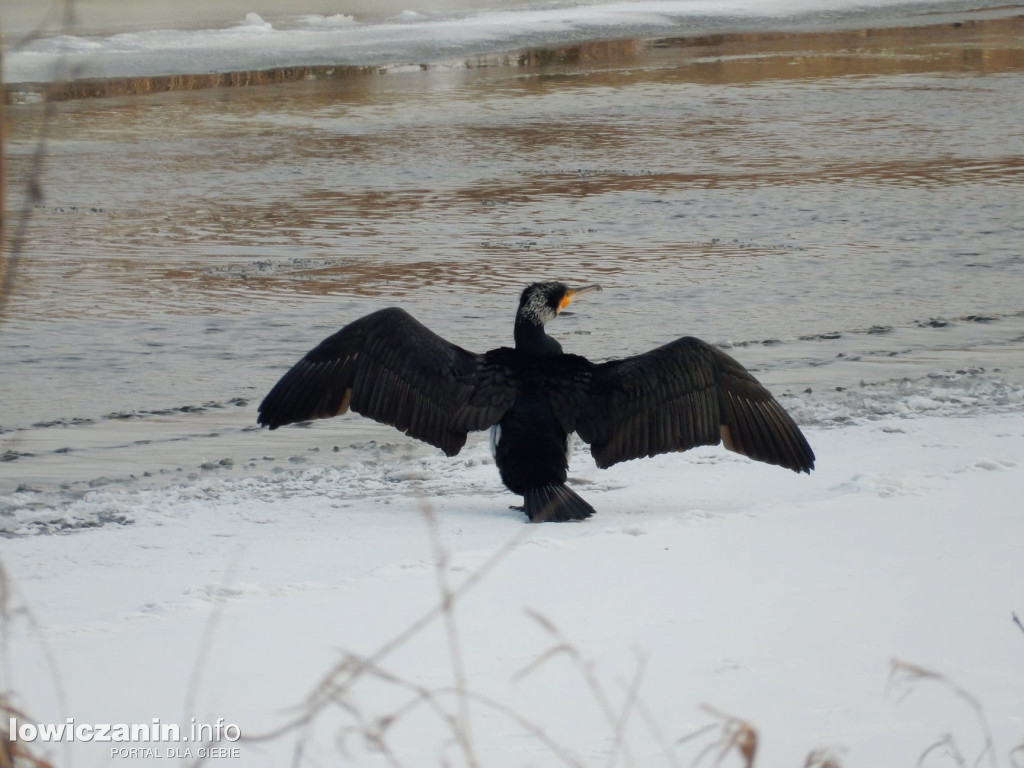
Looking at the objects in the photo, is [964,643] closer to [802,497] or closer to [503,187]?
[802,497]

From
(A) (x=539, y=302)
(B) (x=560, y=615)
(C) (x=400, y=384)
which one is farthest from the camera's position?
(A) (x=539, y=302)

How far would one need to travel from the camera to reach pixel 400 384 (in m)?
5.05

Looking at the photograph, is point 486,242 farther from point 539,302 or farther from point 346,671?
point 346,671

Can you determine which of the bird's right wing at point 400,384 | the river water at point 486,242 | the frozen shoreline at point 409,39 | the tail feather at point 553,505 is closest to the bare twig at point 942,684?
the river water at point 486,242

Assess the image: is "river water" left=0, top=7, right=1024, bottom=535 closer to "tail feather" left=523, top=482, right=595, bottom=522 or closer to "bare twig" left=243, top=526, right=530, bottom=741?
"bare twig" left=243, top=526, right=530, bottom=741

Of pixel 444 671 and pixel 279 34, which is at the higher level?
pixel 279 34

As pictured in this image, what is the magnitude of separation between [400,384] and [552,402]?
56 cm

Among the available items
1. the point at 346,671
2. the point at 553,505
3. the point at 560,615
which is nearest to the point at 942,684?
the point at 560,615

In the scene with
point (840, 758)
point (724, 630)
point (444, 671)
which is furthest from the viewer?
point (724, 630)

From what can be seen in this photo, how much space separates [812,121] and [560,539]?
11.0m

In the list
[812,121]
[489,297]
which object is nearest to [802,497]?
[489,297]

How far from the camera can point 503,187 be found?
11.9 meters

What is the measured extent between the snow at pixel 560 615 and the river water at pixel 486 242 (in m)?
0.65

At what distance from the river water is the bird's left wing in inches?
23.6
